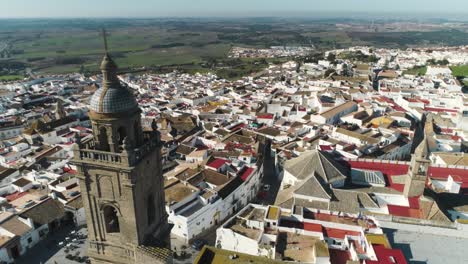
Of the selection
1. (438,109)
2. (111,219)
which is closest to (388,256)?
(111,219)

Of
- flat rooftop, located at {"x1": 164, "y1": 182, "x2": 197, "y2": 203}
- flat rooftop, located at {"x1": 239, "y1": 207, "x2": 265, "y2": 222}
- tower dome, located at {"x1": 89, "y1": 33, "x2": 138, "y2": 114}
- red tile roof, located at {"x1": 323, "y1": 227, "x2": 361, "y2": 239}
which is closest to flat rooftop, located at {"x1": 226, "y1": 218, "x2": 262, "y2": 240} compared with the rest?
flat rooftop, located at {"x1": 239, "y1": 207, "x2": 265, "y2": 222}

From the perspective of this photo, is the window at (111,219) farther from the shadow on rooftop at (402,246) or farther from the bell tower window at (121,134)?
the shadow on rooftop at (402,246)

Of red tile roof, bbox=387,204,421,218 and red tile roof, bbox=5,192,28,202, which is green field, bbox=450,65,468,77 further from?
red tile roof, bbox=5,192,28,202

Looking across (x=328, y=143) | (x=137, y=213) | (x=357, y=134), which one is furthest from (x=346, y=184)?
(x=137, y=213)

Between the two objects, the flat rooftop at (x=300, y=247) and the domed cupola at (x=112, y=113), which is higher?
the domed cupola at (x=112, y=113)

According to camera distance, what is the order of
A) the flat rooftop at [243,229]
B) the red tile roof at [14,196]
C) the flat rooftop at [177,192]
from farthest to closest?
the red tile roof at [14,196] → the flat rooftop at [177,192] → the flat rooftop at [243,229]

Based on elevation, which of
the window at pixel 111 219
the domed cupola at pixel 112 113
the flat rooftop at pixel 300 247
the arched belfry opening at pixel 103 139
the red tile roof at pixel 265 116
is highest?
the domed cupola at pixel 112 113

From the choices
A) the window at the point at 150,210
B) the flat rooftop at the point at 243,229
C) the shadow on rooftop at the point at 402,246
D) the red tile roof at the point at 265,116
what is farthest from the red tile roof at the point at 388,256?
the red tile roof at the point at 265,116

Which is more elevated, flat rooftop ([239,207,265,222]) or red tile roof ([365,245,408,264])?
red tile roof ([365,245,408,264])
